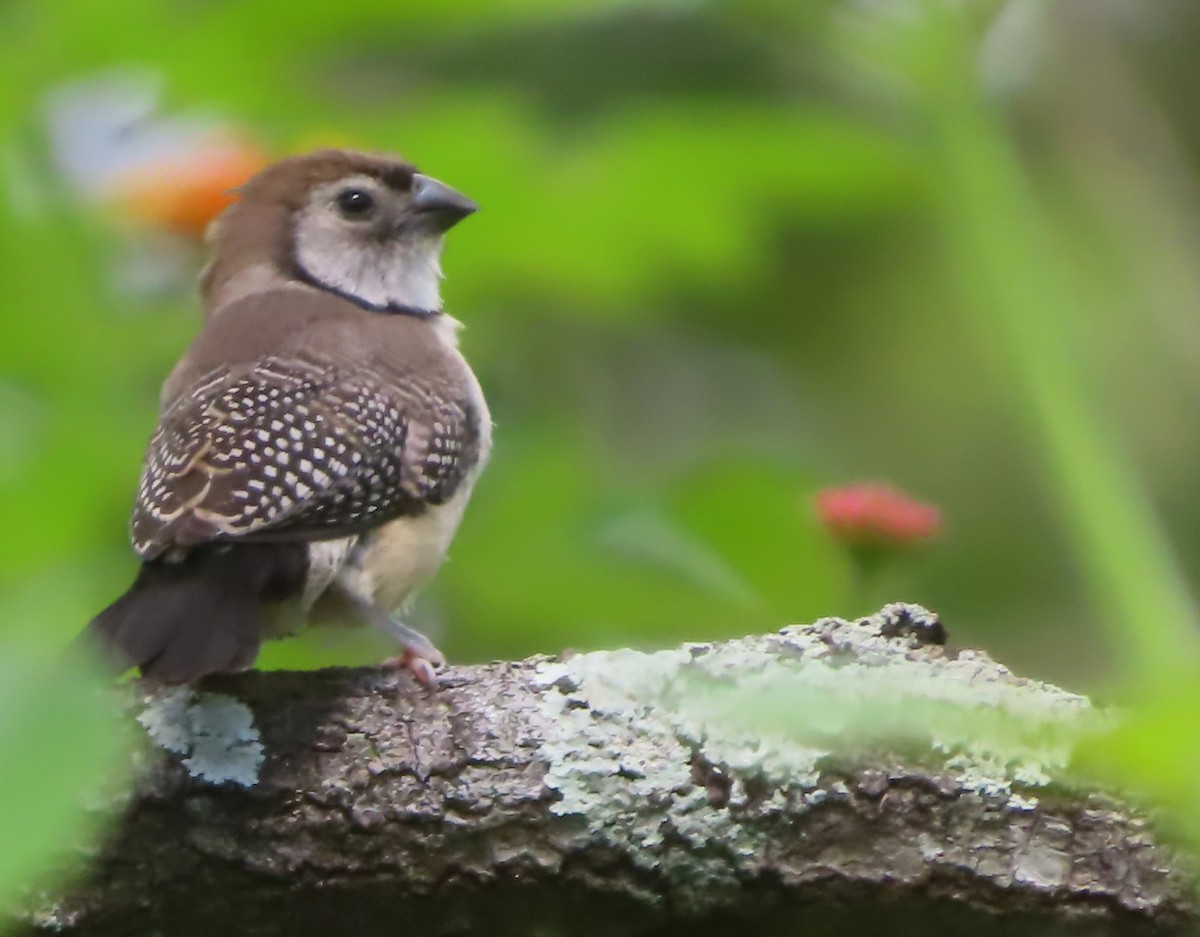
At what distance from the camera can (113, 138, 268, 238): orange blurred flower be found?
3824mm

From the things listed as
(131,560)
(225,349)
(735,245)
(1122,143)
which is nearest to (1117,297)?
(1122,143)

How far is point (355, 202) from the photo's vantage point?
4.43m

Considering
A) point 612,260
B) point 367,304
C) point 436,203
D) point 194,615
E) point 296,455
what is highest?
point 436,203

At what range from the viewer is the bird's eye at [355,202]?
174 inches

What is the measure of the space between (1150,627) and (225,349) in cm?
229

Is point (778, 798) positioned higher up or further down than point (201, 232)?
further down

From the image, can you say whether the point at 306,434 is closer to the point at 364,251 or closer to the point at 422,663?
the point at 422,663

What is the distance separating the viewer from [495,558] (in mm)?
3146

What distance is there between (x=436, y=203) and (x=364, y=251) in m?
0.36

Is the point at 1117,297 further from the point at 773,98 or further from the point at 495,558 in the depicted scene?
the point at 495,558

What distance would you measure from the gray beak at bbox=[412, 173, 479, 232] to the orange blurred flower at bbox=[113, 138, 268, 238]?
42cm

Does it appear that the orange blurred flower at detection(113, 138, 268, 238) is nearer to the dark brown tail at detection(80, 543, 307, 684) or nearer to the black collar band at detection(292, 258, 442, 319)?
the black collar band at detection(292, 258, 442, 319)

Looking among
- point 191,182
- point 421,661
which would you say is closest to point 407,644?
point 421,661

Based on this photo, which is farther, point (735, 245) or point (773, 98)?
point (773, 98)
